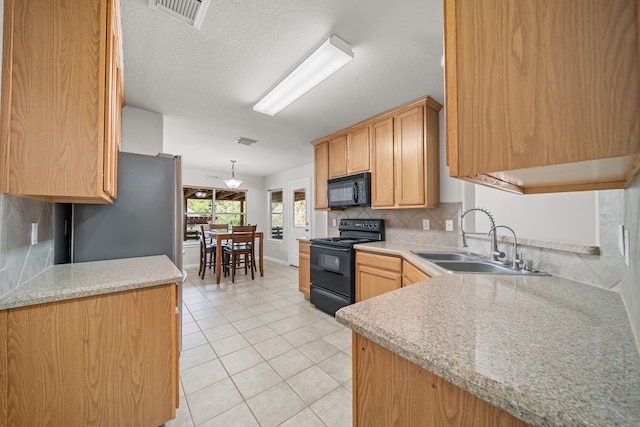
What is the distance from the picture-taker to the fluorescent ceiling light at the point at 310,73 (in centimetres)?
162

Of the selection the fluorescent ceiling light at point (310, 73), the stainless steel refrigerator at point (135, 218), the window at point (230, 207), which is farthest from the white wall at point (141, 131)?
the window at point (230, 207)

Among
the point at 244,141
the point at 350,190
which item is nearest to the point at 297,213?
the point at 244,141

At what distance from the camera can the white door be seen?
5289 millimetres

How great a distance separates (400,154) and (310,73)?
4.28ft

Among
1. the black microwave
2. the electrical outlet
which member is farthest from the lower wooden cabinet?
the electrical outlet

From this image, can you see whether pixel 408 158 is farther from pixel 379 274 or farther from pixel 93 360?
pixel 93 360

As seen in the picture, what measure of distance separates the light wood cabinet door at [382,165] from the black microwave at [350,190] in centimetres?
8

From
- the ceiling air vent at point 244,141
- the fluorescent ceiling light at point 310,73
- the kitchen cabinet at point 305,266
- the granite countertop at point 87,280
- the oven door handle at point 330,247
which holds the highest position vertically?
the ceiling air vent at point 244,141

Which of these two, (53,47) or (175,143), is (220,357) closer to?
(53,47)

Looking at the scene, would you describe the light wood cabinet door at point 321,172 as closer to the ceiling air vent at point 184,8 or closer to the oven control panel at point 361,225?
the oven control panel at point 361,225

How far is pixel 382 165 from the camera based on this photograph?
2.79 metres

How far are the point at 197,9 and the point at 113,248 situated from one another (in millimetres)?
1685

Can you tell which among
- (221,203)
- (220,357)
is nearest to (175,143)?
(221,203)

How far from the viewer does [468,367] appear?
48cm
